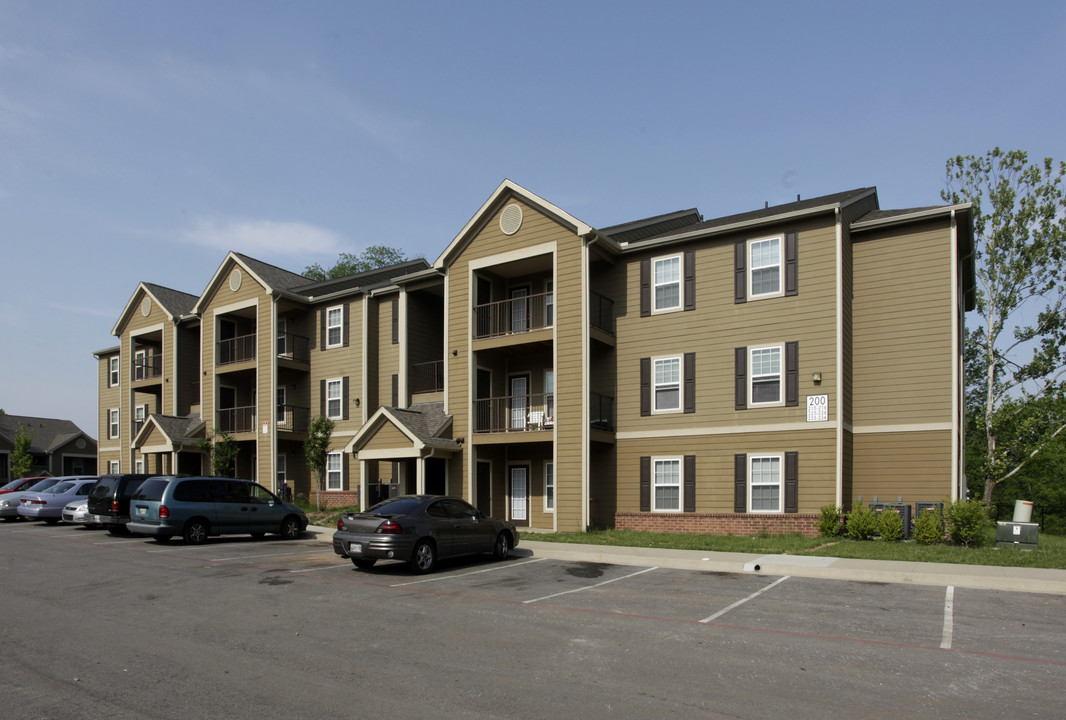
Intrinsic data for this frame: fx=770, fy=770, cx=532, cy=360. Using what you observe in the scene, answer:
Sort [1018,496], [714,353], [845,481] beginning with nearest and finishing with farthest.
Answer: [845,481], [714,353], [1018,496]

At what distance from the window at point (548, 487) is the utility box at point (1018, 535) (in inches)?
468

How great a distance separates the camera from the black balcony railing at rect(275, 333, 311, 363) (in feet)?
104

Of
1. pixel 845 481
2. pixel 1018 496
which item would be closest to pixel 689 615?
pixel 845 481

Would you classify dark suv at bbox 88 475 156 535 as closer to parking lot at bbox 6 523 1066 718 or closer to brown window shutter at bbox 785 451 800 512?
parking lot at bbox 6 523 1066 718

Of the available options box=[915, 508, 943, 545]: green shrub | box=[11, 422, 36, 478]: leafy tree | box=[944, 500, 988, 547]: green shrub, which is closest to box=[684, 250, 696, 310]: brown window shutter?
box=[915, 508, 943, 545]: green shrub

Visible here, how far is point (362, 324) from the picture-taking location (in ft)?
96.6

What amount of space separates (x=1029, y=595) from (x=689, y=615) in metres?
5.88

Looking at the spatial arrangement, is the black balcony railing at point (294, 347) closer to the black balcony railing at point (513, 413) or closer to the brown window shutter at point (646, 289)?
the black balcony railing at point (513, 413)

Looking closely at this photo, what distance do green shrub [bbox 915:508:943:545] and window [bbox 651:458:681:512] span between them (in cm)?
622

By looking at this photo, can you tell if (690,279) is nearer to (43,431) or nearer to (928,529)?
(928,529)

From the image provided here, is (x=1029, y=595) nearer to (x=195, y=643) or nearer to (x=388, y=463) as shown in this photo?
(x=195, y=643)

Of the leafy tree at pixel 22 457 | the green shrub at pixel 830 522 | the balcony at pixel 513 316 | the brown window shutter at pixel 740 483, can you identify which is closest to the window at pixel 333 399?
the balcony at pixel 513 316

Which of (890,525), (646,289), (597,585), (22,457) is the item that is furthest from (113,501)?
(22,457)

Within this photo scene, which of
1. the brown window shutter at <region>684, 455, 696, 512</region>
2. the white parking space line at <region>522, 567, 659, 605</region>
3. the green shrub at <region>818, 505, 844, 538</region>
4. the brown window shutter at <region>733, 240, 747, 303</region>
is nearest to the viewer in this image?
the white parking space line at <region>522, 567, 659, 605</region>
